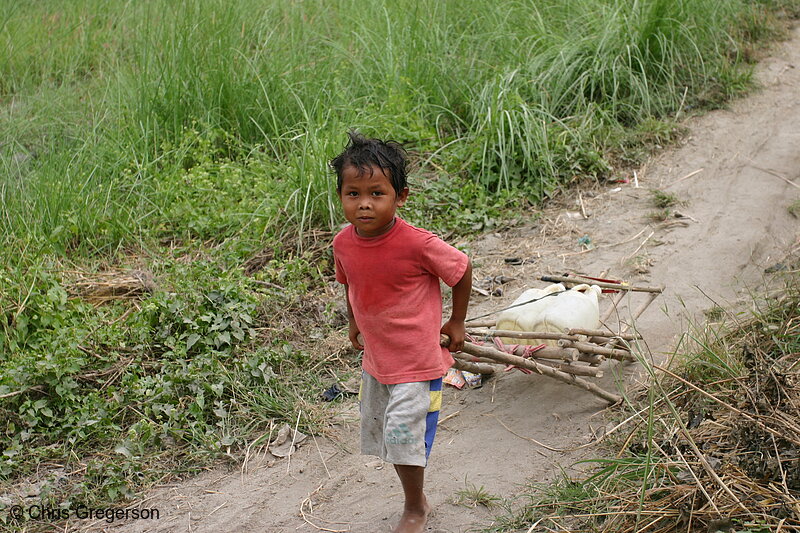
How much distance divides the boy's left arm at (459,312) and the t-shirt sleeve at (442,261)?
3 cm

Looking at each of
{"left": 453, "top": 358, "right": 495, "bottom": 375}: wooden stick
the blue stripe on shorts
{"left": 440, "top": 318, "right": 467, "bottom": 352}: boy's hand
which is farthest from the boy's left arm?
{"left": 453, "top": 358, "right": 495, "bottom": 375}: wooden stick

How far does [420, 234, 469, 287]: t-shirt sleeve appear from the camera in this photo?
8.32ft

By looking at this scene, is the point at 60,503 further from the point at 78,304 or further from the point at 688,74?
the point at 688,74

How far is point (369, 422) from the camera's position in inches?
110

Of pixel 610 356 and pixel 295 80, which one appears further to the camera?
pixel 295 80

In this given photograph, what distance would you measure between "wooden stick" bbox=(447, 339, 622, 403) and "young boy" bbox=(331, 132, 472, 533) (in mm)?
470

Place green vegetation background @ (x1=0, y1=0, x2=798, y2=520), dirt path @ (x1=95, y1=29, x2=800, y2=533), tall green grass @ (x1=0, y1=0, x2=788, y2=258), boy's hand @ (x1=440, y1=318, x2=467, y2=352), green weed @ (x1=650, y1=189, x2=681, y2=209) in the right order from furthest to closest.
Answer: green weed @ (x1=650, y1=189, x2=681, y2=209), tall green grass @ (x1=0, y1=0, x2=788, y2=258), green vegetation background @ (x1=0, y1=0, x2=798, y2=520), dirt path @ (x1=95, y1=29, x2=800, y2=533), boy's hand @ (x1=440, y1=318, x2=467, y2=352)

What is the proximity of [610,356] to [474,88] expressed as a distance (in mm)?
3049

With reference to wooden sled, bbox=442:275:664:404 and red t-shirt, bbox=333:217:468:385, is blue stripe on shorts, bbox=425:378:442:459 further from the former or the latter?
wooden sled, bbox=442:275:664:404

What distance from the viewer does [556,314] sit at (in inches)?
135

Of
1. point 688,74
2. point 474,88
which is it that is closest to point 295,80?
point 474,88

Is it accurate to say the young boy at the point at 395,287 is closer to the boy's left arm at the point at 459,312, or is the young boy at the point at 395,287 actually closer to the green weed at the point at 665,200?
the boy's left arm at the point at 459,312

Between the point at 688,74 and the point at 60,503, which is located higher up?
the point at 688,74

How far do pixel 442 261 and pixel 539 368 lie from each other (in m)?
0.93
